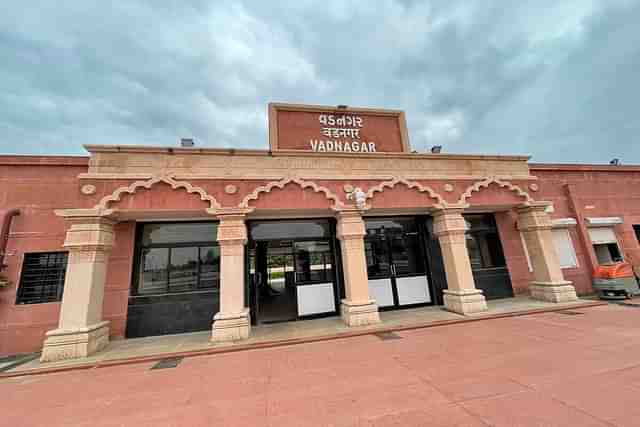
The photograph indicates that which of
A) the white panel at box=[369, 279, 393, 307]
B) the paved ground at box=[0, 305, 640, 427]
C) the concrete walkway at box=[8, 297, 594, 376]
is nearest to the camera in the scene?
the paved ground at box=[0, 305, 640, 427]

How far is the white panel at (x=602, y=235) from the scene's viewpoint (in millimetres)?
7828

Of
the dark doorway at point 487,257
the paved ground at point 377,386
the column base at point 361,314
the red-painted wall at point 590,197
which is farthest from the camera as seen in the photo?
the red-painted wall at point 590,197

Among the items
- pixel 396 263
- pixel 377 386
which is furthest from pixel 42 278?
pixel 396 263

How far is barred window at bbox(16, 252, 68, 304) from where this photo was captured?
504 cm

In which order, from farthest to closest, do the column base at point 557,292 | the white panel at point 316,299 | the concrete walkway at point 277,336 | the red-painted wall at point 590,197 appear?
1. the red-painted wall at point 590,197
2. the white panel at point 316,299
3. the column base at point 557,292
4. the concrete walkway at point 277,336

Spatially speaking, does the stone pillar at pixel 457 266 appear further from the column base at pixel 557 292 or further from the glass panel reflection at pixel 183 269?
the glass panel reflection at pixel 183 269

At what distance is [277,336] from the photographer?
16.1 ft

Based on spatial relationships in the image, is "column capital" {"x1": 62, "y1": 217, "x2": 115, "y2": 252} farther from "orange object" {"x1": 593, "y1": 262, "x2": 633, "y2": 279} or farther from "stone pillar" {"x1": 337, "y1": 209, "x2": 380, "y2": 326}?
"orange object" {"x1": 593, "y1": 262, "x2": 633, "y2": 279}

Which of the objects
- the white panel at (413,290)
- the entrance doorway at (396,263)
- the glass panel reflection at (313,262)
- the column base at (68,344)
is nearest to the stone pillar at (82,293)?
the column base at (68,344)

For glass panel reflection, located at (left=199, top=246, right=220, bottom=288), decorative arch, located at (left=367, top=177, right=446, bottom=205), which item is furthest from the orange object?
glass panel reflection, located at (left=199, top=246, right=220, bottom=288)

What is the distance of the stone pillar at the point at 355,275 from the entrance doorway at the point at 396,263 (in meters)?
1.35

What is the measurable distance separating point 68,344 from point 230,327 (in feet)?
9.16

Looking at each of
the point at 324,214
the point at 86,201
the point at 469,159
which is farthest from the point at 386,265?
the point at 86,201

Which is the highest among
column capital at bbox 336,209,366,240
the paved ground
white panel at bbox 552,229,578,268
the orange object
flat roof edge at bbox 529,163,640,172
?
flat roof edge at bbox 529,163,640,172
